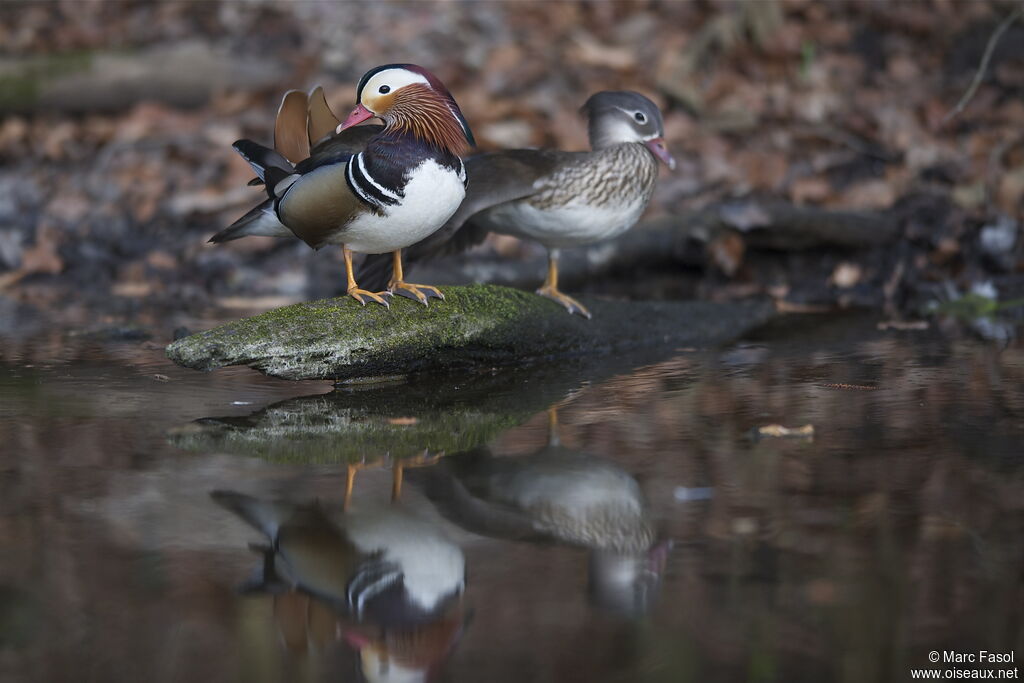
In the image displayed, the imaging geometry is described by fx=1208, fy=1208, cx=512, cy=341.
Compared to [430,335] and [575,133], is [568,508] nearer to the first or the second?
[430,335]

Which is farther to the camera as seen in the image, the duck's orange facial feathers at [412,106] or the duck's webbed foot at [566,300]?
the duck's webbed foot at [566,300]

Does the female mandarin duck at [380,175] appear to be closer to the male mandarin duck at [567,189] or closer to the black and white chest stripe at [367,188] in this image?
the black and white chest stripe at [367,188]

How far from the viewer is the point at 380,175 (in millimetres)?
4023

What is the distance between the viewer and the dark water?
7.14 ft

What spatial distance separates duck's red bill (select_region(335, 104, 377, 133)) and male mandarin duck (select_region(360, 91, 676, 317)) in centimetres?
62

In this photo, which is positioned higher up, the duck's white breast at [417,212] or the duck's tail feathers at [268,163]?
the duck's tail feathers at [268,163]

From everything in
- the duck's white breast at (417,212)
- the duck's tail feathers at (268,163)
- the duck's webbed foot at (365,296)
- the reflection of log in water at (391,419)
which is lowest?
the reflection of log in water at (391,419)

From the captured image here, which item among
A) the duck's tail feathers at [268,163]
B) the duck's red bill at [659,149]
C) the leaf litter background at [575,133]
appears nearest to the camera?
the duck's tail feathers at [268,163]

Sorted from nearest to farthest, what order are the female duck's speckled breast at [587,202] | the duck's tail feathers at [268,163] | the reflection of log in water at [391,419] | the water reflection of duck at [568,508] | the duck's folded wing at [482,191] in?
1. the water reflection of duck at [568,508]
2. the reflection of log in water at [391,419]
3. the duck's tail feathers at [268,163]
4. the duck's folded wing at [482,191]
5. the female duck's speckled breast at [587,202]

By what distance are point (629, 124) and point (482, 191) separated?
86 centimetres

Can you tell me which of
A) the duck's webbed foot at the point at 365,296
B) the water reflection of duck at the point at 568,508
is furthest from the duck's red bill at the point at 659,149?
the water reflection of duck at the point at 568,508

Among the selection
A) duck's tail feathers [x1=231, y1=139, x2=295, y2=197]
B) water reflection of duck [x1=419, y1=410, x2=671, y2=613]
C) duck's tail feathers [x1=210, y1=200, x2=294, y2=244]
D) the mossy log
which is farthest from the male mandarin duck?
water reflection of duck [x1=419, y1=410, x2=671, y2=613]

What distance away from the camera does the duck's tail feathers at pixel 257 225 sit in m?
4.43

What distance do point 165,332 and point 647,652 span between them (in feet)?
14.0
